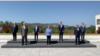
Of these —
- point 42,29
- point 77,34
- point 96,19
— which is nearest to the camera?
point 77,34
